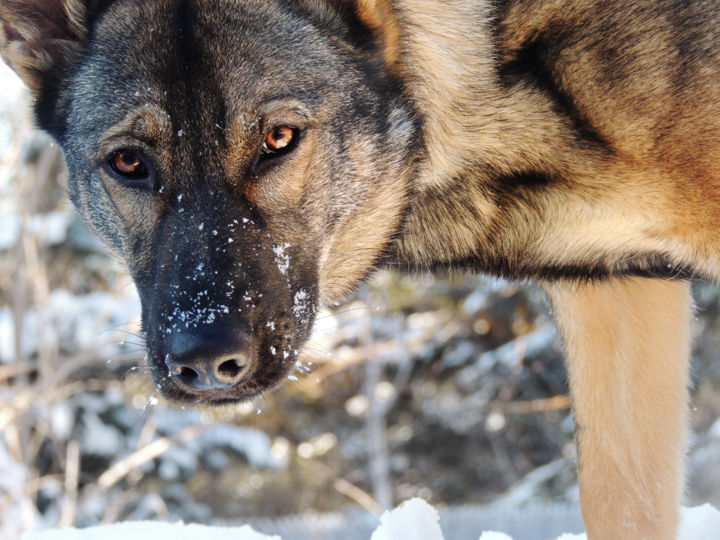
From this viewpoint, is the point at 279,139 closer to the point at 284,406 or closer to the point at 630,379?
the point at 630,379

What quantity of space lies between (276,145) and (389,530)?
1.21m

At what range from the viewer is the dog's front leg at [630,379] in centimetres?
282

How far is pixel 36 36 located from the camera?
2604 millimetres

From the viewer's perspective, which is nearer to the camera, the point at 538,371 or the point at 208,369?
the point at 208,369

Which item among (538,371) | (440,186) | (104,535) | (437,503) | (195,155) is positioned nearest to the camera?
(195,155)

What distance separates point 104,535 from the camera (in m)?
2.76

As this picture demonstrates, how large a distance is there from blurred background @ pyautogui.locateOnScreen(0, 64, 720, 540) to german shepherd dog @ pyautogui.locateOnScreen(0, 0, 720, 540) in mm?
4666

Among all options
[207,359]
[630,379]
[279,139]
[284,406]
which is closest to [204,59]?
[279,139]

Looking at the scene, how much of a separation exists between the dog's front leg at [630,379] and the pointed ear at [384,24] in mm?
978

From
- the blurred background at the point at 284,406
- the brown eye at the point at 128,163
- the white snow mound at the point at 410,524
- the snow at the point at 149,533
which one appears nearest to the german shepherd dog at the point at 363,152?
the brown eye at the point at 128,163

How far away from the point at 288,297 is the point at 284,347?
128 millimetres

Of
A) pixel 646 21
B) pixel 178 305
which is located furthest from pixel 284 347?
pixel 646 21

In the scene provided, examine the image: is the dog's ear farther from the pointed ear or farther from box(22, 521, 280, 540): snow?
box(22, 521, 280, 540): snow

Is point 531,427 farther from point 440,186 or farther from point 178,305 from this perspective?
point 178,305
